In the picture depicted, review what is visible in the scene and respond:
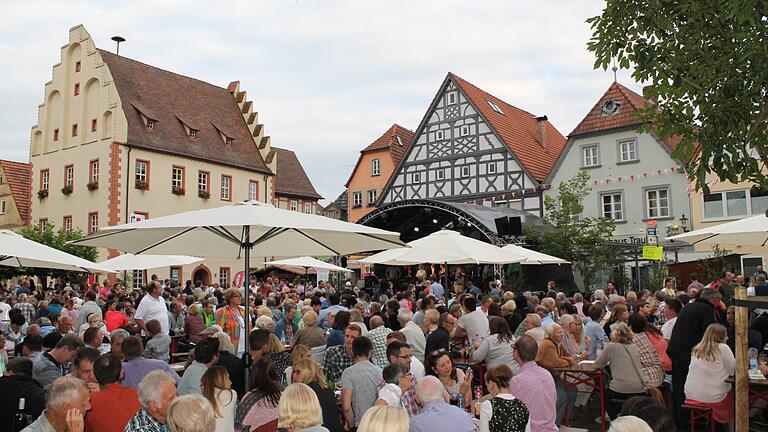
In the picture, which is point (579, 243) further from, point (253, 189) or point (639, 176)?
point (253, 189)

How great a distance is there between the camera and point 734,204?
2666 centimetres

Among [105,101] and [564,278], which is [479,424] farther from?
A: [105,101]

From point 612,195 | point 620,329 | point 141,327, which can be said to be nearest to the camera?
point 620,329

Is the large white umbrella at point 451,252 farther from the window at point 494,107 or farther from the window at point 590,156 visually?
the window at point 494,107

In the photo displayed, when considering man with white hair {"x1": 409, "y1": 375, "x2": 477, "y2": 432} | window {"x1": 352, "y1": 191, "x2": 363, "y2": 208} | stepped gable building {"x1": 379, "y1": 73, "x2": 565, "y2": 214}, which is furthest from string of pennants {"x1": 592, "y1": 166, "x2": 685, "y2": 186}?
man with white hair {"x1": 409, "y1": 375, "x2": 477, "y2": 432}

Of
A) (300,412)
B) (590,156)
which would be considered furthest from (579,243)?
(300,412)

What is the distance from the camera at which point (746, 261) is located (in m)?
26.5

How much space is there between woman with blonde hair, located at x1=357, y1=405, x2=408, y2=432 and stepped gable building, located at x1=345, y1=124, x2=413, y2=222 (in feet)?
123

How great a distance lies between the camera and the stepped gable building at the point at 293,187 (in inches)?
1864

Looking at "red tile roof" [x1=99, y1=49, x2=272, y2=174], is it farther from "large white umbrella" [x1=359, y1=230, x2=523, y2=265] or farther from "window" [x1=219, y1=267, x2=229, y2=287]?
"large white umbrella" [x1=359, y1=230, x2=523, y2=265]

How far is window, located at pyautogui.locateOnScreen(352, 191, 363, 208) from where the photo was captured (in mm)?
42487

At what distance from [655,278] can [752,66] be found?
18.0 metres

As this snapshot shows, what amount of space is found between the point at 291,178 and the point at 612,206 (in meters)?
26.0

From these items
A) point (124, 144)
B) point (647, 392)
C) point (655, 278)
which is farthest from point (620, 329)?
point (124, 144)
